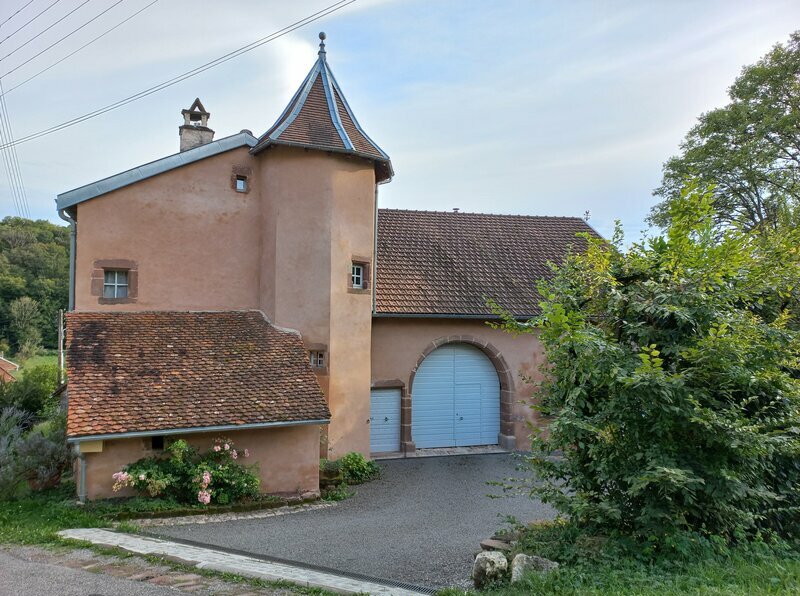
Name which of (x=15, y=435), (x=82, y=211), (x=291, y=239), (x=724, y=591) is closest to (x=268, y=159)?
(x=291, y=239)

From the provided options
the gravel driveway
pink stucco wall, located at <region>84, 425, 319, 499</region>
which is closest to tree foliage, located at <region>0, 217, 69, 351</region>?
pink stucco wall, located at <region>84, 425, 319, 499</region>

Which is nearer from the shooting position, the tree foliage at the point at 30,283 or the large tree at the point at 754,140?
the large tree at the point at 754,140

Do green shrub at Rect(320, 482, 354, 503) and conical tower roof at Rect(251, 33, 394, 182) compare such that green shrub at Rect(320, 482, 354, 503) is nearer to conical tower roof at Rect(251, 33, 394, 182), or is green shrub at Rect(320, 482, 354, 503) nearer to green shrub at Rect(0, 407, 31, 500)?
green shrub at Rect(0, 407, 31, 500)

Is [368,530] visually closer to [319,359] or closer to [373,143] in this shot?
[319,359]

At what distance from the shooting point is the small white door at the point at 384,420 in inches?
564

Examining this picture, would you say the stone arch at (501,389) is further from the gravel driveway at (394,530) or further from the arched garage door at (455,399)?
the gravel driveway at (394,530)

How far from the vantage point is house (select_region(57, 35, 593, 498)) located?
394 inches

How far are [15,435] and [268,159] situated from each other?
7.55 m

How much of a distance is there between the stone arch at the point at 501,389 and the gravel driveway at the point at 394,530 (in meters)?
2.22

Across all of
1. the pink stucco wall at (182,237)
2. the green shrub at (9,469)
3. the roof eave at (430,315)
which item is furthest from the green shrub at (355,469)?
the green shrub at (9,469)

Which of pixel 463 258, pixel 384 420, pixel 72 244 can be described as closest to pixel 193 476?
pixel 72 244

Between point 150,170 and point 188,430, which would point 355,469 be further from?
point 150,170

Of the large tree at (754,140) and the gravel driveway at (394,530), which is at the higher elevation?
the large tree at (754,140)

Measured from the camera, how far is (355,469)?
1191cm
